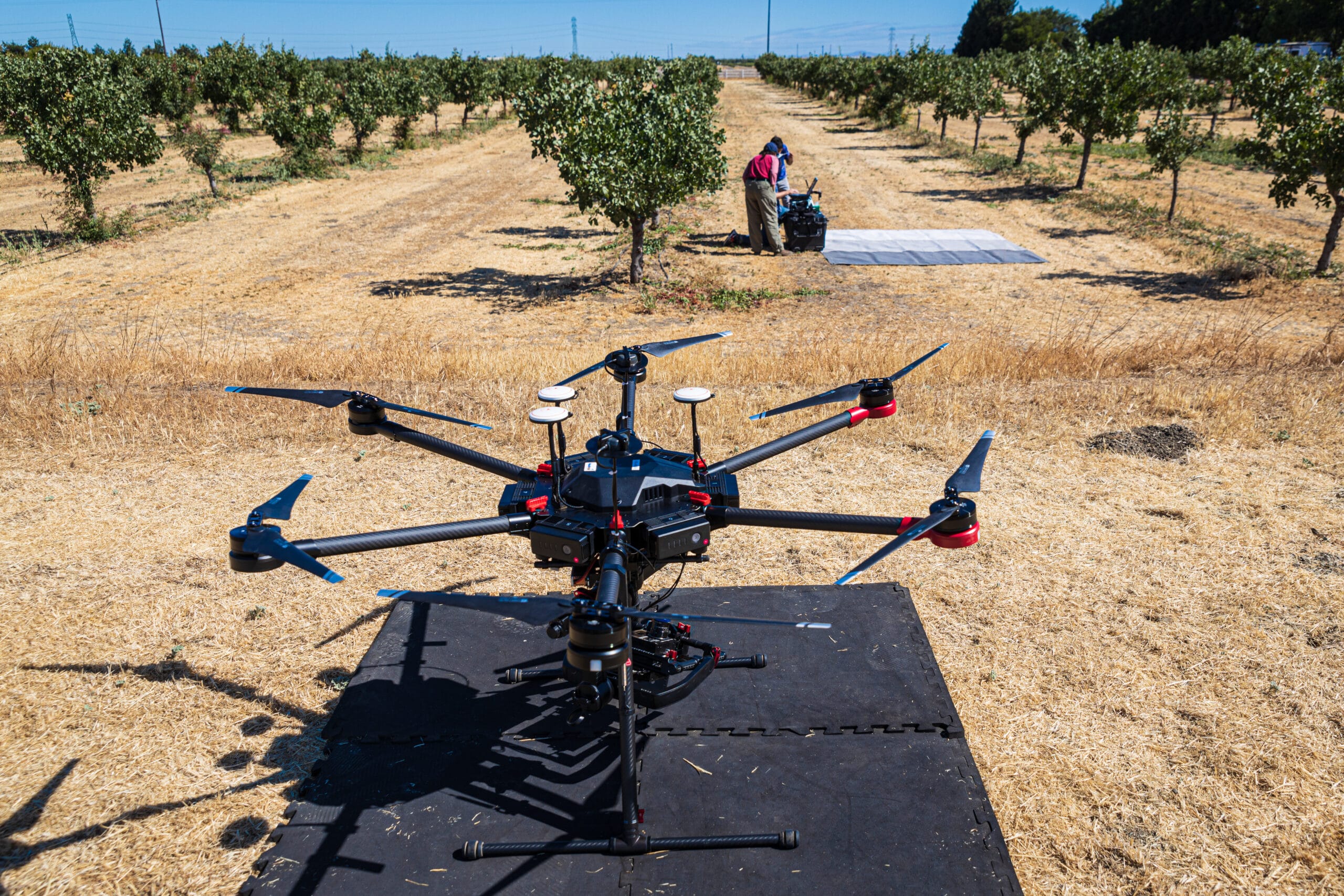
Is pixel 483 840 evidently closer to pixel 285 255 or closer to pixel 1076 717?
pixel 1076 717

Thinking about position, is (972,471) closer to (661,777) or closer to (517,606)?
(517,606)

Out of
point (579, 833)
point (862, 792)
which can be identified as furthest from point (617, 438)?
point (862, 792)

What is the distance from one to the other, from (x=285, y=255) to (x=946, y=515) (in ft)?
79.3

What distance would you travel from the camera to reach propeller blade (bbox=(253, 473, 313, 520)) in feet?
12.7

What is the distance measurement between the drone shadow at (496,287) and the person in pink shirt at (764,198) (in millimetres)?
4833

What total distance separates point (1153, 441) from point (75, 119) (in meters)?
28.2

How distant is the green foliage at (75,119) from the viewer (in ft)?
77.3

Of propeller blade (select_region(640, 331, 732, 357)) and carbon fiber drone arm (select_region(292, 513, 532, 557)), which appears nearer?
carbon fiber drone arm (select_region(292, 513, 532, 557))

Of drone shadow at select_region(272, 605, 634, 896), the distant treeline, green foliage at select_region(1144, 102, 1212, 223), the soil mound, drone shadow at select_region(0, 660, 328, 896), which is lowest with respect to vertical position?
drone shadow at select_region(0, 660, 328, 896)

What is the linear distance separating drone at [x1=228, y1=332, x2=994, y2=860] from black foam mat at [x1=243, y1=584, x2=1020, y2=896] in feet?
0.57

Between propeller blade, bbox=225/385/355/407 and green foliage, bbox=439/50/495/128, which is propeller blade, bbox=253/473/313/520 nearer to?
propeller blade, bbox=225/385/355/407

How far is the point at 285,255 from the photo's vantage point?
942 inches

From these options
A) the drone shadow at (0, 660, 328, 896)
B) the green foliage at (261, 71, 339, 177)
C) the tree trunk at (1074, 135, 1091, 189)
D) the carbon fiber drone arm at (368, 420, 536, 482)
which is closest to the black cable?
the carbon fiber drone arm at (368, 420, 536, 482)

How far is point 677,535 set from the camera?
409 cm
